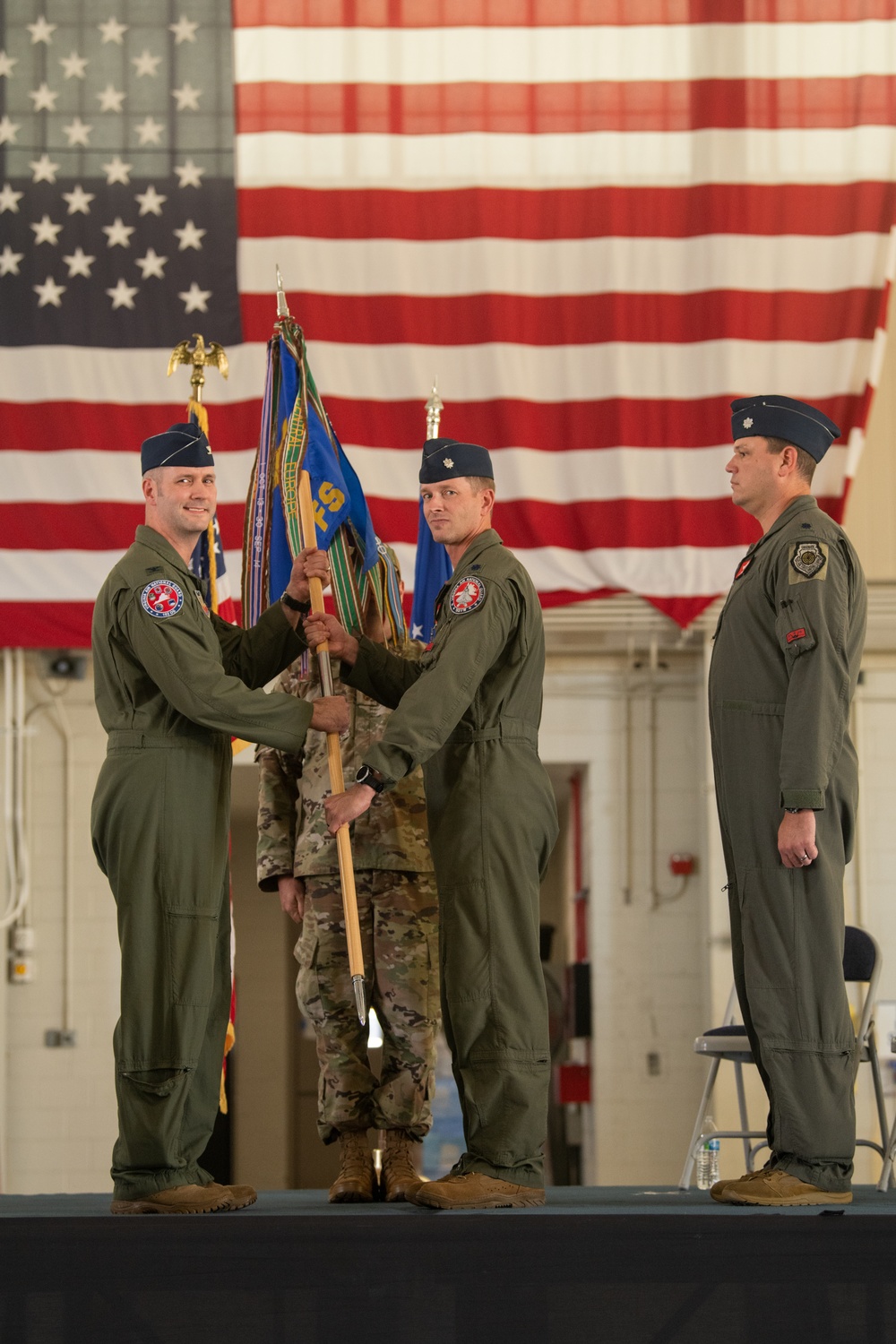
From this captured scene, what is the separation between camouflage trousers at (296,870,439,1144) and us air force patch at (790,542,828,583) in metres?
1.24

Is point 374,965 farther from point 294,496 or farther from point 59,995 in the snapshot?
point 59,995

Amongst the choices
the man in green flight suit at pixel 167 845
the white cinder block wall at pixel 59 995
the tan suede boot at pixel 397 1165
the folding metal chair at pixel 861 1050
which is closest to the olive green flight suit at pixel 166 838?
the man in green flight suit at pixel 167 845

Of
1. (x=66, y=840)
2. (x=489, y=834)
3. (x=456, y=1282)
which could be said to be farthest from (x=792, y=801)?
(x=66, y=840)

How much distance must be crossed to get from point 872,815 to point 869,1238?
5.28m

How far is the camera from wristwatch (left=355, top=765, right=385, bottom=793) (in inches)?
132

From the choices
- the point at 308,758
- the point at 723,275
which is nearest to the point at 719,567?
the point at 723,275

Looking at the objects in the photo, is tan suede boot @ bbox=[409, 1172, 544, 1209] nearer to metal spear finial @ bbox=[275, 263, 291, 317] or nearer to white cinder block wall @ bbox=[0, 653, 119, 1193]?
metal spear finial @ bbox=[275, 263, 291, 317]

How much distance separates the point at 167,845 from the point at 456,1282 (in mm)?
1117

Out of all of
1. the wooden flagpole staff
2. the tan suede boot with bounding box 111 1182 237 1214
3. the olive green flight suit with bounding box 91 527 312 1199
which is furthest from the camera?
the wooden flagpole staff

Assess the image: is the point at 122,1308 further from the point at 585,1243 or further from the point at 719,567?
the point at 719,567

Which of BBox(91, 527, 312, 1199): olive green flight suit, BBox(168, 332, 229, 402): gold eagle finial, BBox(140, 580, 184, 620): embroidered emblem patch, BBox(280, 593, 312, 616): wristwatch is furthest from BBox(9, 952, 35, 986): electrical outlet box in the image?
BBox(140, 580, 184, 620): embroidered emblem patch

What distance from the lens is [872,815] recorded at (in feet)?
26.2

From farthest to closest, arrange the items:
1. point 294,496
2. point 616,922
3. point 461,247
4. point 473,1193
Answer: point 616,922, point 461,247, point 294,496, point 473,1193

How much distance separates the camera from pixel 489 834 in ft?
11.3
